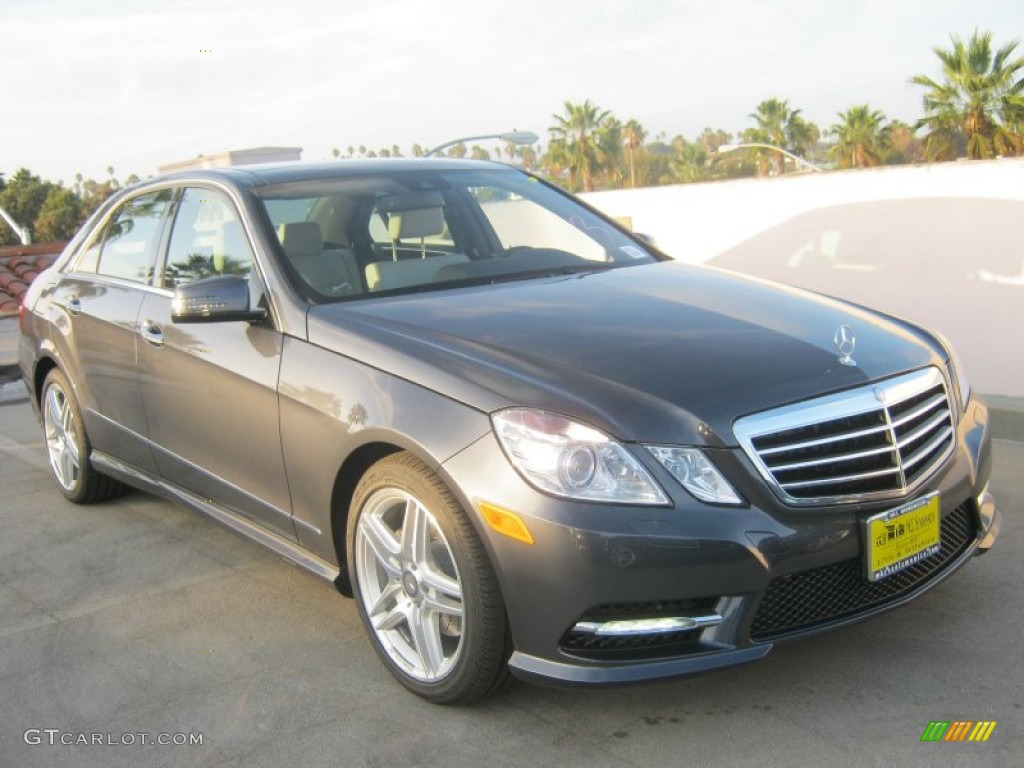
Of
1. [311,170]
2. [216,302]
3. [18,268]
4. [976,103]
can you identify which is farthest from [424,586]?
[976,103]

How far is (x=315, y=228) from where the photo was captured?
4316mm

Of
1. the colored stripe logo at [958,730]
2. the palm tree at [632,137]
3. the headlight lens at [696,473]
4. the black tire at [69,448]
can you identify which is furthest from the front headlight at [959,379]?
the palm tree at [632,137]

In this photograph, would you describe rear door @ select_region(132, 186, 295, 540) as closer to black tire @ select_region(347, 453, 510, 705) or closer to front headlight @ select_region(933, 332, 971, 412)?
black tire @ select_region(347, 453, 510, 705)

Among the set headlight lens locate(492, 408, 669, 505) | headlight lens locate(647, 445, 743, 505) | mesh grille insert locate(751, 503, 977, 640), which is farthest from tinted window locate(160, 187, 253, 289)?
mesh grille insert locate(751, 503, 977, 640)

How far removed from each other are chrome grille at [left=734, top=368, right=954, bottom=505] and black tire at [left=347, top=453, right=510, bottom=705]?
2.64 feet

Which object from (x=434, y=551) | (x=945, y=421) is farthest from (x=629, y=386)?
(x=945, y=421)

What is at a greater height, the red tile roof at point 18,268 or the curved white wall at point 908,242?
the curved white wall at point 908,242

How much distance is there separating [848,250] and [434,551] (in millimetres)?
5103

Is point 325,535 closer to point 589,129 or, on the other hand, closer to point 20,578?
point 20,578

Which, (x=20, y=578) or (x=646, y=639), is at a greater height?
(x=646, y=639)

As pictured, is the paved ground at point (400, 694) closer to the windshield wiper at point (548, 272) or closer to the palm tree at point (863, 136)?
the windshield wiper at point (548, 272)

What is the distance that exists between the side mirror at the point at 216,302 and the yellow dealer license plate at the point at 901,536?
2128 mm

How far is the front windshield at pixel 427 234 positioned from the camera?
420 cm

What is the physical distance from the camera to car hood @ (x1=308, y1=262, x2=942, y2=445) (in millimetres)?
3096
